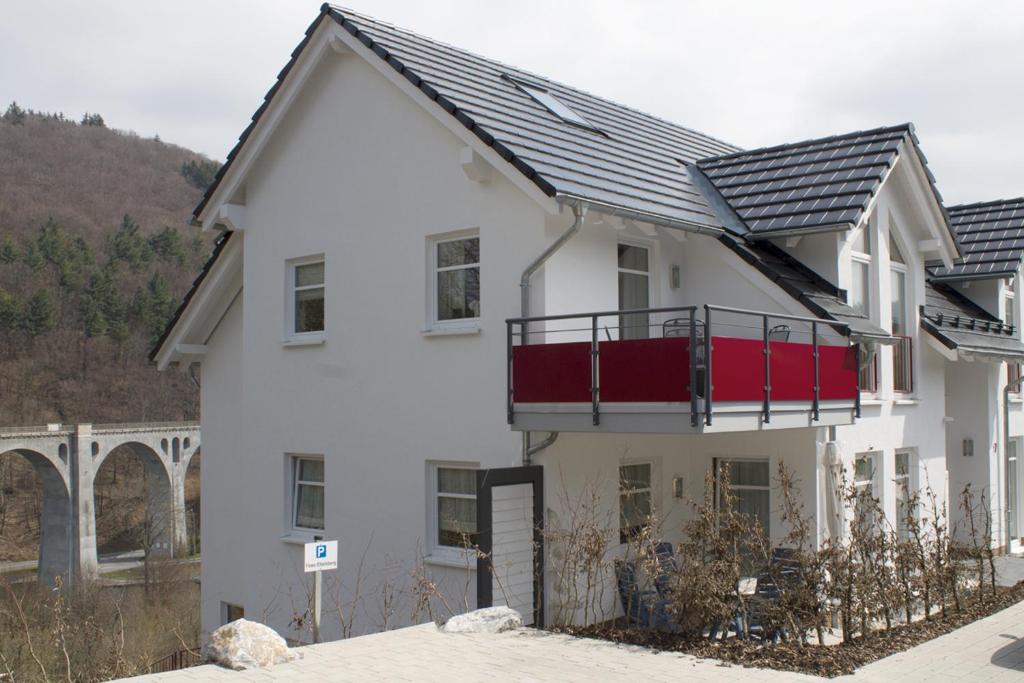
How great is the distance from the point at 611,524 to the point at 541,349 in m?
2.56

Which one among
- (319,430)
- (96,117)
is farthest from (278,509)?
(96,117)

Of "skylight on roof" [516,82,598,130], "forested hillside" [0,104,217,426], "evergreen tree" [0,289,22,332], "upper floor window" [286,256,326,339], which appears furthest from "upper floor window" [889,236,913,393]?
"evergreen tree" [0,289,22,332]

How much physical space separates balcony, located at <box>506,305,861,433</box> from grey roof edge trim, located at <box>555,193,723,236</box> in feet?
4.21

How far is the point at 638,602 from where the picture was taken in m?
10.7

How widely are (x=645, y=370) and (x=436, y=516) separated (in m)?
3.93

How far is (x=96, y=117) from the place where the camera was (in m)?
133

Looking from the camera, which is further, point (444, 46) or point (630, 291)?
point (444, 46)

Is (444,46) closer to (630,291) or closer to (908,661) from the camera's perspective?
(630,291)

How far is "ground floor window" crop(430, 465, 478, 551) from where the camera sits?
12.2m

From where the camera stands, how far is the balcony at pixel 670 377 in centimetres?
982

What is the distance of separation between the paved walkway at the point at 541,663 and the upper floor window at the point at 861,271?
5746mm

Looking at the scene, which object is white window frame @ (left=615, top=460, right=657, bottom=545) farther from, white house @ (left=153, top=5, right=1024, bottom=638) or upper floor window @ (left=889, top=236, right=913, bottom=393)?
upper floor window @ (left=889, top=236, right=913, bottom=393)

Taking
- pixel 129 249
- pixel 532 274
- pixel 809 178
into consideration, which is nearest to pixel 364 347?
pixel 532 274

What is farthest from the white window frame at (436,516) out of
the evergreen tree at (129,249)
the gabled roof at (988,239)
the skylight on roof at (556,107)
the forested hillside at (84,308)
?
the evergreen tree at (129,249)
